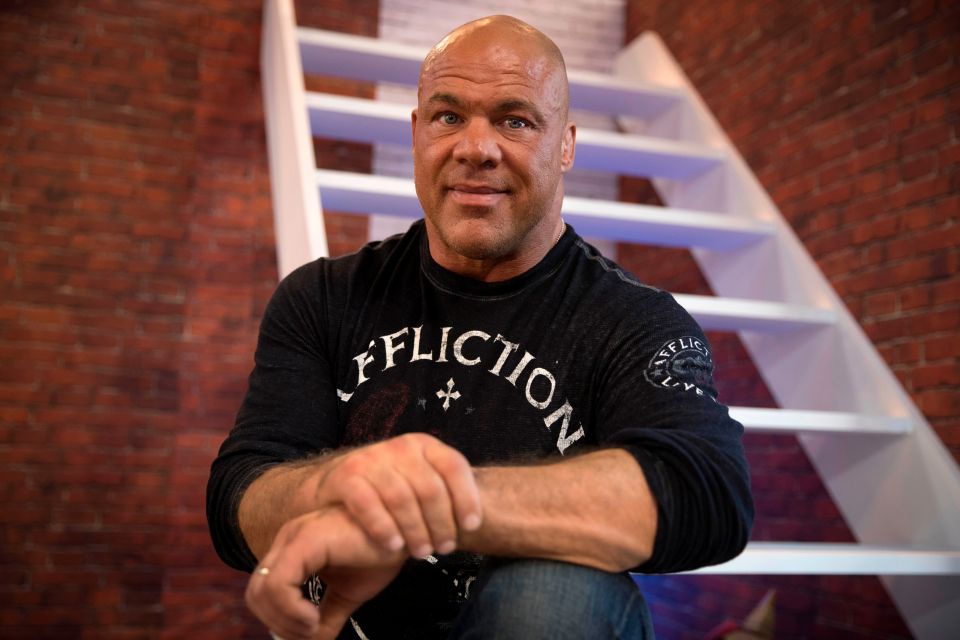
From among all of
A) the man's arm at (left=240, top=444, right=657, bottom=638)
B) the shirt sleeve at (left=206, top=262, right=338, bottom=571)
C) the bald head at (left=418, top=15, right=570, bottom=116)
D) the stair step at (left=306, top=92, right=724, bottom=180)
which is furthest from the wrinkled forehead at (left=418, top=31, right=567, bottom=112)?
the stair step at (left=306, top=92, right=724, bottom=180)

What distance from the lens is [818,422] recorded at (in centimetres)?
236

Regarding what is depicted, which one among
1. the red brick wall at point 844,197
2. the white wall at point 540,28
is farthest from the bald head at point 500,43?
the white wall at point 540,28

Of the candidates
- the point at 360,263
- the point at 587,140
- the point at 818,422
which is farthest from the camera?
the point at 587,140

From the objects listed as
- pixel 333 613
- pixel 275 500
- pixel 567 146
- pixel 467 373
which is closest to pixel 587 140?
pixel 567 146

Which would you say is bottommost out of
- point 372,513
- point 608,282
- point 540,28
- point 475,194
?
point 372,513

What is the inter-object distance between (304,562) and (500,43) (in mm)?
915

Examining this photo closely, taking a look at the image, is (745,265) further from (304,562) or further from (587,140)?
(304,562)

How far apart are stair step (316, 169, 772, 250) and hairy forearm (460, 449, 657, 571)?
1584mm

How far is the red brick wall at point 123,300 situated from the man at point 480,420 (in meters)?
2.51

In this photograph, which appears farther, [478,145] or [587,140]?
[587,140]

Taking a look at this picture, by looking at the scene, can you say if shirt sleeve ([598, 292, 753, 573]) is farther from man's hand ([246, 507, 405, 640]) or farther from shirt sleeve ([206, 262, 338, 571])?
shirt sleeve ([206, 262, 338, 571])

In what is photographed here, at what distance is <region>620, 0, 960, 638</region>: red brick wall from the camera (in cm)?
245

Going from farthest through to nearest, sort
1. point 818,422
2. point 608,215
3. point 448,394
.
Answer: point 608,215, point 818,422, point 448,394

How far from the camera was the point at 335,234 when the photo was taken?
13.0ft
